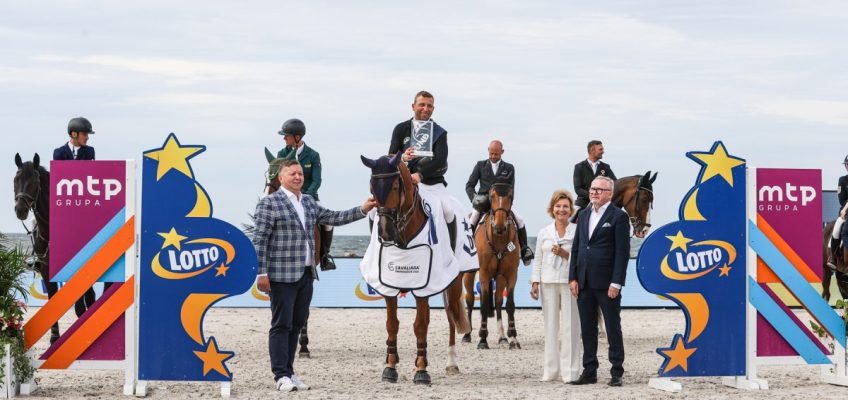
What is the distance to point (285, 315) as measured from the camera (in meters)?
9.25

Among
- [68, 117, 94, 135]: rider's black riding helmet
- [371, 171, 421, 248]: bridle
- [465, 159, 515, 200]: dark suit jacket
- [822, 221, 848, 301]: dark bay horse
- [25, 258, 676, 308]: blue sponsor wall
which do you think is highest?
[68, 117, 94, 135]: rider's black riding helmet

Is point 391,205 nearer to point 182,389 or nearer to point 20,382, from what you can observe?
point 182,389

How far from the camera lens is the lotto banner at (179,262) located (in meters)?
9.21

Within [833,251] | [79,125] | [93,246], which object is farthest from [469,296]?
[833,251]

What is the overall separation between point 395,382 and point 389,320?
561 millimetres

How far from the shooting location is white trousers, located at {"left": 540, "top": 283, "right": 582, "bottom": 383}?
394 inches

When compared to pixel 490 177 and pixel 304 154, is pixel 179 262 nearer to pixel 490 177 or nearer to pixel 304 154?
pixel 304 154

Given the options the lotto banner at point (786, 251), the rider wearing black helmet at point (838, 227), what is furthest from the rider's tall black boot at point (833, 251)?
the lotto banner at point (786, 251)

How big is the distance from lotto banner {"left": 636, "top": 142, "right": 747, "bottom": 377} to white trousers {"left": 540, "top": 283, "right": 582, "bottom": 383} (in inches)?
32.0

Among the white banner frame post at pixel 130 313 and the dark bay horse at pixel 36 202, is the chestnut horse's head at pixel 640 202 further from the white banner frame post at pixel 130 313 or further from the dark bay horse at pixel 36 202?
the dark bay horse at pixel 36 202

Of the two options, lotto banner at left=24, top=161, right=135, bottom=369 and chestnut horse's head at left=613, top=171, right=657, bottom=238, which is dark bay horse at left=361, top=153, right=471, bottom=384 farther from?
chestnut horse's head at left=613, top=171, right=657, bottom=238

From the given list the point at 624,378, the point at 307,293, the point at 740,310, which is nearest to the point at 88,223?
the point at 307,293

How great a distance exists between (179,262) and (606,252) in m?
3.51

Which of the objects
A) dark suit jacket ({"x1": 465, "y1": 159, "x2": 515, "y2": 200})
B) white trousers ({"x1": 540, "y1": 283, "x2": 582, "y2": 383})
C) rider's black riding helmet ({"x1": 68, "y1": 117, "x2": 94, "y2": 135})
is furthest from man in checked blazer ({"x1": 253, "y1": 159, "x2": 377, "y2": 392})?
dark suit jacket ({"x1": 465, "y1": 159, "x2": 515, "y2": 200})
